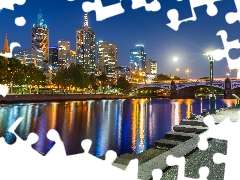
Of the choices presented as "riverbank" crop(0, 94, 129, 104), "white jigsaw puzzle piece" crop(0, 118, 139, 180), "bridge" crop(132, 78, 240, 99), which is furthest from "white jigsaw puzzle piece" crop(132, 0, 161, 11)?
"bridge" crop(132, 78, 240, 99)

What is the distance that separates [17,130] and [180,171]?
1499 centimetres

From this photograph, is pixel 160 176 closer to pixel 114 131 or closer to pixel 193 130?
pixel 193 130

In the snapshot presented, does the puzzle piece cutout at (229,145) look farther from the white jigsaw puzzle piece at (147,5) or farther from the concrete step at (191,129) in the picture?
the white jigsaw puzzle piece at (147,5)

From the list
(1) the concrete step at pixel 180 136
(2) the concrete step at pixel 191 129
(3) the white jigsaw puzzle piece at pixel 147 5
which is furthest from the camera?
(2) the concrete step at pixel 191 129

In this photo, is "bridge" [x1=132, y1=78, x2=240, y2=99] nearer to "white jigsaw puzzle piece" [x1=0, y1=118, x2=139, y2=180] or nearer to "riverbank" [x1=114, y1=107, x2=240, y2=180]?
"riverbank" [x1=114, y1=107, x2=240, y2=180]

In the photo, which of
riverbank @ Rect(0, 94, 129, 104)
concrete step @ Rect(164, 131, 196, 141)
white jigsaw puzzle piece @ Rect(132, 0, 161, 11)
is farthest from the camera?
riverbank @ Rect(0, 94, 129, 104)

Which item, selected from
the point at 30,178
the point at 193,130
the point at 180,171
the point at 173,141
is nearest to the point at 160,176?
the point at 180,171

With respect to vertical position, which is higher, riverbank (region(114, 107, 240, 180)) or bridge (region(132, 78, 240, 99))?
bridge (region(132, 78, 240, 99))

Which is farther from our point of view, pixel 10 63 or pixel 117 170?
pixel 10 63

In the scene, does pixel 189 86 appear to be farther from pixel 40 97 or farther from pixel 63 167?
pixel 63 167

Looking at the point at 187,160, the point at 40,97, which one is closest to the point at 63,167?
the point at 187,160

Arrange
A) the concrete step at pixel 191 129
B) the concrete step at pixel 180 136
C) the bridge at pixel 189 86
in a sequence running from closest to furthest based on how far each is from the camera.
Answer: the concrete step at pixel 180 136, the concrete step at pixel 191 129, the bridge at pixel 189 86

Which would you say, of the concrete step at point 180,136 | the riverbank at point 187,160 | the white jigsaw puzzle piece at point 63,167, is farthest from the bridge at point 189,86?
the white jigsaw puzzle piece at point 63,167

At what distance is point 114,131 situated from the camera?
19.5 metres
